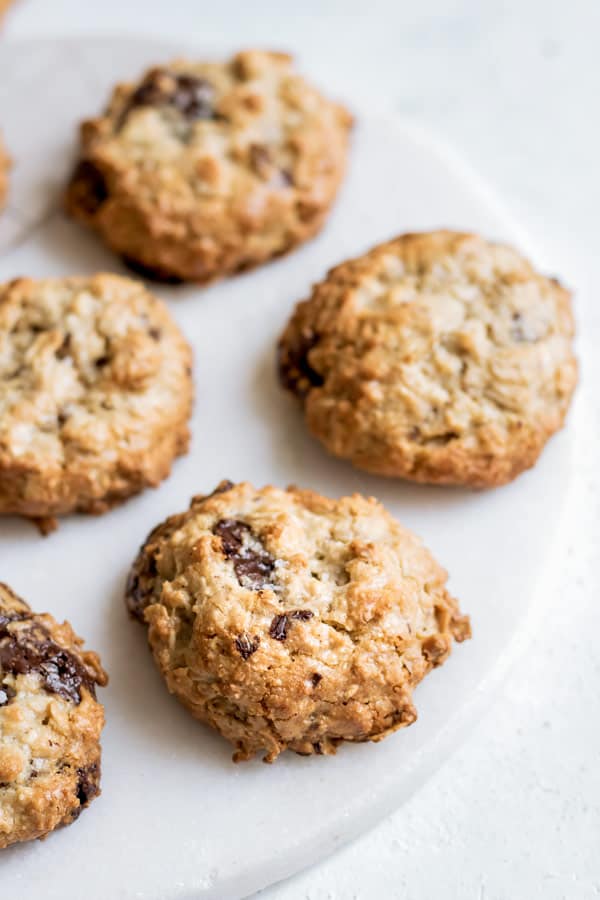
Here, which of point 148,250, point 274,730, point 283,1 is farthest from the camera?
point 283,1

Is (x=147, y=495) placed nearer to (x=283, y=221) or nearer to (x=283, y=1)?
(x=283, y=221)

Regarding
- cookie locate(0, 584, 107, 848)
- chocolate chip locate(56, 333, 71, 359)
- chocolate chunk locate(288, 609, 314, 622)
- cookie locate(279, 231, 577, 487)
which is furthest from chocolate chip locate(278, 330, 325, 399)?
cookie locate(0, 584, 107, 848)

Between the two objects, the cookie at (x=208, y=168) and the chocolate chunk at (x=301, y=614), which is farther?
the cookie at (x=208, y=168)

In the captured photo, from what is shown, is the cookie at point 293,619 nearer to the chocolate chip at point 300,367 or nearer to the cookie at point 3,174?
the chocolate chip at point 300,367

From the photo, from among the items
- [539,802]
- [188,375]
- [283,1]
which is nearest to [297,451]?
[188,375]

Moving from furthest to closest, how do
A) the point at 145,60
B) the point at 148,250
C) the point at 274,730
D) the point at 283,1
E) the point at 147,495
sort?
the point at 283,1 < the point at 145,60 < the point at 148,250 < the point at 147,495 < the point at 274,730

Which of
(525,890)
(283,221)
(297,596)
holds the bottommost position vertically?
(525,890)

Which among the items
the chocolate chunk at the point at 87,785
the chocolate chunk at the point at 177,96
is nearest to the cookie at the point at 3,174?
the chocolate chunk at the point at 177,96
